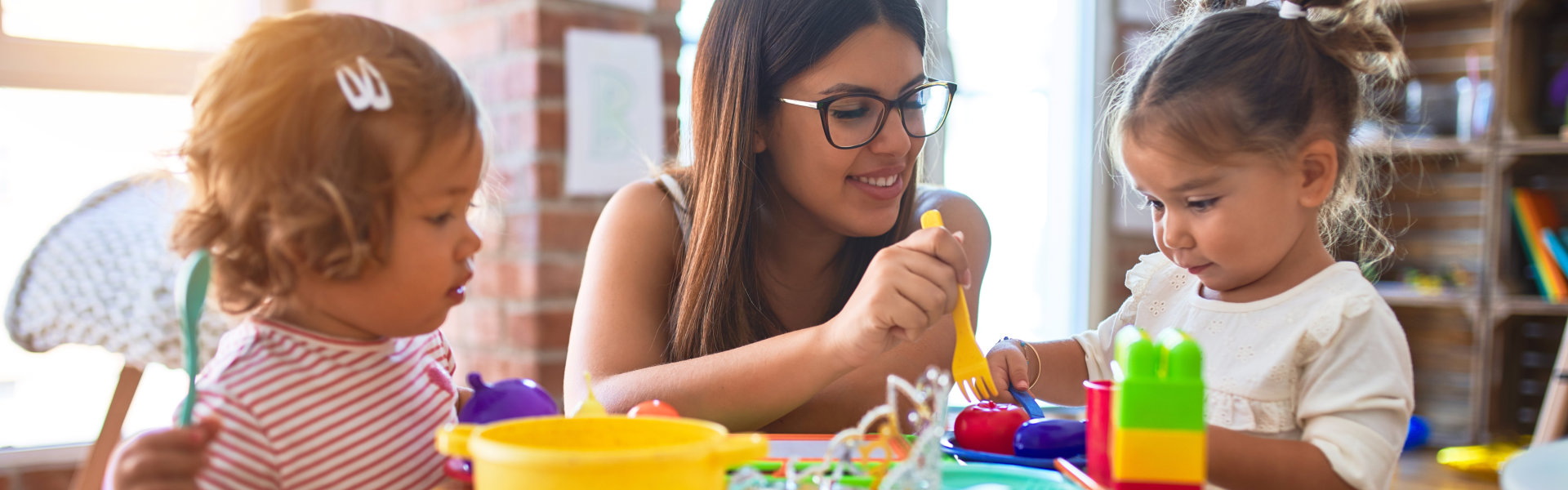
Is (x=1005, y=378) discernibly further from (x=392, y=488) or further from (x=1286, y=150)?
(x=392, y=488)

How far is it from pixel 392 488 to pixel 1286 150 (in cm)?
70

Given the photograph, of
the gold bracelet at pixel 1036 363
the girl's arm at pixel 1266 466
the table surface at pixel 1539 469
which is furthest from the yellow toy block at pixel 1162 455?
the gold bracelet at pixel 1036 363

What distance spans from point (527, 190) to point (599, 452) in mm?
1430

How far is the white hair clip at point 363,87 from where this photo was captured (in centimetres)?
55

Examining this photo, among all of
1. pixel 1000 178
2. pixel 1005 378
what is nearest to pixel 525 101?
pixel 1005 378

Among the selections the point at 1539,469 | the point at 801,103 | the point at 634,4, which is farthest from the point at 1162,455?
the point at 634,4

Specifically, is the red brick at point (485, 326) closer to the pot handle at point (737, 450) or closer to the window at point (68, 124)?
the window at point (68, 124)

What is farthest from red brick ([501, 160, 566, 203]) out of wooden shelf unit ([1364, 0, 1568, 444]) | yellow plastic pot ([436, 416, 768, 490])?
wooden shelf unit ([1364, 0, 1568, 444])

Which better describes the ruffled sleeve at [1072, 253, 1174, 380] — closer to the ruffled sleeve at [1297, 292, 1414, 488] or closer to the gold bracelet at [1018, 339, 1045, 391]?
the gold bracelet at [1018, 339, 1045, 391]

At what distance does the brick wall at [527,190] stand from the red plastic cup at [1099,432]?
4.36 feet

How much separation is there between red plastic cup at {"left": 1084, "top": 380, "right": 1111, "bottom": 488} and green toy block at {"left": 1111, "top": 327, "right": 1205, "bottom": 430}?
42mm

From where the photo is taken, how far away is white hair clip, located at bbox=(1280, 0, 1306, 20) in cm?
89

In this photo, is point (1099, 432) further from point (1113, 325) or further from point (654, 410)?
point (1113, 325)

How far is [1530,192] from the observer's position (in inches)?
115
